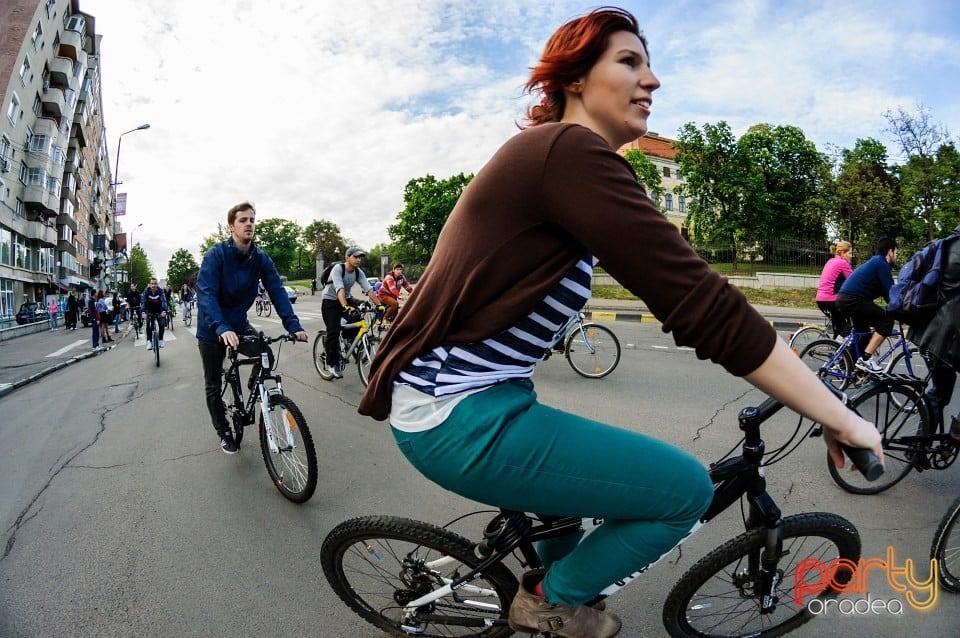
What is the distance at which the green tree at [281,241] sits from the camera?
9762 centimetres

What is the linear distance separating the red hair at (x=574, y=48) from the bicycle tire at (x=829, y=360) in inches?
224

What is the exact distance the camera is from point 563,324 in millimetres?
1414

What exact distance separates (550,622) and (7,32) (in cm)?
4843

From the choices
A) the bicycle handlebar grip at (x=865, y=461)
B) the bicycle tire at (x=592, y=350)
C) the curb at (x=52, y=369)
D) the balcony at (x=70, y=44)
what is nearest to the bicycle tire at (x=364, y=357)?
the bicycle tire at (x=592, y=350)

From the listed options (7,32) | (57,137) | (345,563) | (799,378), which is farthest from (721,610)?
(57,137)

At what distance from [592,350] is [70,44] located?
56.2 m

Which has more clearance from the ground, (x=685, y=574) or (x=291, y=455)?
(x=685, y=574)

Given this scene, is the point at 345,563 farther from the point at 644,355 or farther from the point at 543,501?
the point at 644,355

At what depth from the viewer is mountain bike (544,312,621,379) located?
7777 mm

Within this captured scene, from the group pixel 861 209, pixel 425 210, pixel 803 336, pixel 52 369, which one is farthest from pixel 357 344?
pixel 425 210

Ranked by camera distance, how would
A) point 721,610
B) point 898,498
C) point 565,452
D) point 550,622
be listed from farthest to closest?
point 898,498 < point 721,610 < point 550,622 < point 565,452

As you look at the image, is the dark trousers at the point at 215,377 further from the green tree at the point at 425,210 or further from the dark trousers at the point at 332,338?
the green tree at the point at 425,210

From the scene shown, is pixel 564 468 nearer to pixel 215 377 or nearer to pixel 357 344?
pixel 215 377

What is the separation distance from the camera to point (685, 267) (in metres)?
1.20
